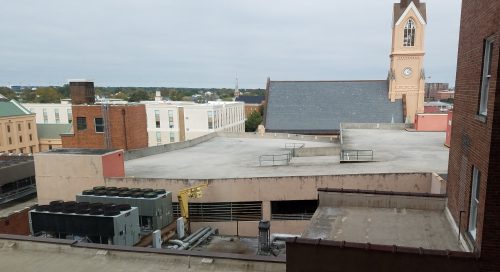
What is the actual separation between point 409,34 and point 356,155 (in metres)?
35.2

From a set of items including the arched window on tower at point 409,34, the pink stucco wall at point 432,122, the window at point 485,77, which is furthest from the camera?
the arched window on tower at point 409,34

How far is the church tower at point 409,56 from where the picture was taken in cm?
5172

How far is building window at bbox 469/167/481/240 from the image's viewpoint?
797 centimetres

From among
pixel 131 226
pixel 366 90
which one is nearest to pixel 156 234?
pixel 131 226

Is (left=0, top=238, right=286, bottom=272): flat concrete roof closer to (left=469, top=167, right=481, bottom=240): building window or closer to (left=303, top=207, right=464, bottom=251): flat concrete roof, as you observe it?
(left=303, top=207, right=464, bottom=251): flat concrete roof

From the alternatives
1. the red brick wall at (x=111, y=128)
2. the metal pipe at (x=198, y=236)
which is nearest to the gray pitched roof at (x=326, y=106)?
the red brick wall at (x=111, y=128)

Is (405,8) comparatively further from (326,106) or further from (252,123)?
(252,123)

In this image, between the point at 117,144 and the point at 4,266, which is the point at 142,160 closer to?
the point at 117,144

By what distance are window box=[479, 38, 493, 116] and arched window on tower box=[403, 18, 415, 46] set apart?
4971 centimetres

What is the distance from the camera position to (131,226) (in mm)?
15164

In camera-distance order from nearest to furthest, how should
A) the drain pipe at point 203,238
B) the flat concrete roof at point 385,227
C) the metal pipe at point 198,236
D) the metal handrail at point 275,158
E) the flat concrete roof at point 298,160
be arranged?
the flat concrete roof at point 385,227 < the metal pipe at point 198,236 < the drain pipe at point 203,238 < the flat concrete roof at point 298,160 < the metal handrail at point 275,158

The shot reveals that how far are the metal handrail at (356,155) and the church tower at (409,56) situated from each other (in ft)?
94.2

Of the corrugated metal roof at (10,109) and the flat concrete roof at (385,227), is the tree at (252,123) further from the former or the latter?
the flat concrete roof at (385,227)

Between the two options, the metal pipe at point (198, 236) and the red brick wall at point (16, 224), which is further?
the red brick wall at point (16, 224)
